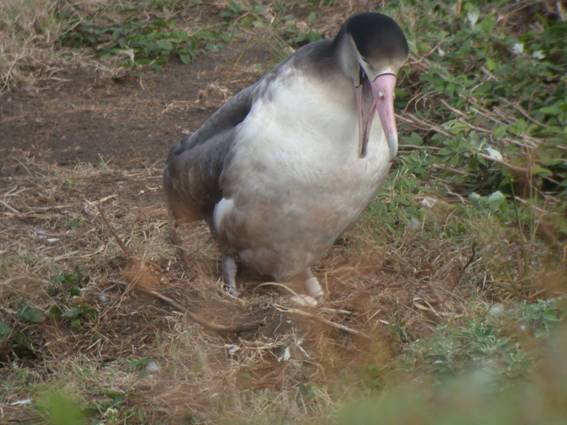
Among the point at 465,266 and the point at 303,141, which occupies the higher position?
the point at 303,141

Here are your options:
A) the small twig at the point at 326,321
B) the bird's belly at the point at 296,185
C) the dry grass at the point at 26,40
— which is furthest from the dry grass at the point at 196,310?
the dry grass at the point at 26,40

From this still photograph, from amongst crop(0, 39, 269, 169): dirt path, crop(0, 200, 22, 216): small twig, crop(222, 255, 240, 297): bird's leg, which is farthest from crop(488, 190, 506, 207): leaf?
crop(0, 200, 22, 216): small twig

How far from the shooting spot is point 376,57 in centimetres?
362

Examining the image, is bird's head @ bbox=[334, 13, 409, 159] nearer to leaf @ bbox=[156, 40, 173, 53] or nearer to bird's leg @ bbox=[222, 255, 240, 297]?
bird's leg @ bbox=[222, 255, 240, 297]

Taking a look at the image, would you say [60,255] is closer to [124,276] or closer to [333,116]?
[124,276]

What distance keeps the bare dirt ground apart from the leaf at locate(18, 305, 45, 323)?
4 cm

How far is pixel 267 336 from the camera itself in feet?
12.7

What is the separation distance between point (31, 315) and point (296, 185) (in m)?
1.12

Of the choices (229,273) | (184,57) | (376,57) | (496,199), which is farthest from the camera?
(184,57)

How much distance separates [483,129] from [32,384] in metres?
2.58

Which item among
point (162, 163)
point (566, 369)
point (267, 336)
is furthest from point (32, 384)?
point (566, 369)

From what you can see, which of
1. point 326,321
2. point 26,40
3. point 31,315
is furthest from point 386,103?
point 26,40

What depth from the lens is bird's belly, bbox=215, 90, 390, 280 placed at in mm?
3826

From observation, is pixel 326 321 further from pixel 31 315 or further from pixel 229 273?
pixel 31 315
